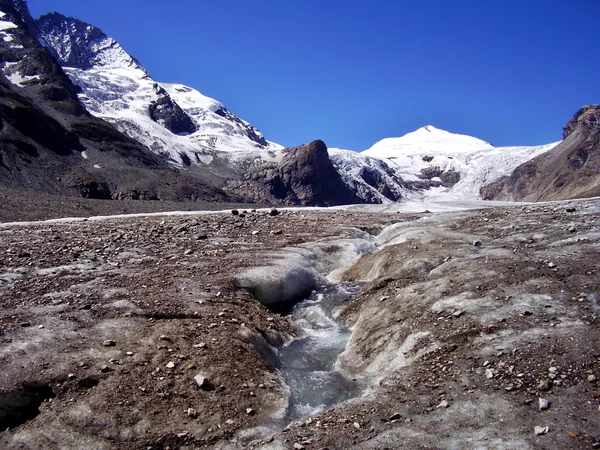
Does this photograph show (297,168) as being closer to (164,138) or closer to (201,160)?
(201,160)

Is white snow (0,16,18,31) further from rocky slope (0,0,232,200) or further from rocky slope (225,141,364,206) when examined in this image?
rocky slope (225,141,364,206)

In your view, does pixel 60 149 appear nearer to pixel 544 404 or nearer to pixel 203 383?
pixel 203 383

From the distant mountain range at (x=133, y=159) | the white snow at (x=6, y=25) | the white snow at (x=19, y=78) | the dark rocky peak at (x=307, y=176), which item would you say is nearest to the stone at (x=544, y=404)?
the distant mountain range at (x=133, y=159)

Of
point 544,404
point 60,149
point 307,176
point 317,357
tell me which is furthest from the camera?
point 307,176

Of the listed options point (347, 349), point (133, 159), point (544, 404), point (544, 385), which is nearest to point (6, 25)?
point (133, 159)

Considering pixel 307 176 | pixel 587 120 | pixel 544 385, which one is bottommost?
pixel 544 385

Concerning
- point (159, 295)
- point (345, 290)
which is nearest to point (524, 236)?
point (345, 290)

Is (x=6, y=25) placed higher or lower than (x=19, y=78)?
higher

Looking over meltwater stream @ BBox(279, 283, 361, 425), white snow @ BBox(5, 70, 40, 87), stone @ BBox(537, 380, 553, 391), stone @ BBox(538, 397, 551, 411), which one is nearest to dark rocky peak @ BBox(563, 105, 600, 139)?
meltwater stream @ BBox(279, 283, 361, 425)
